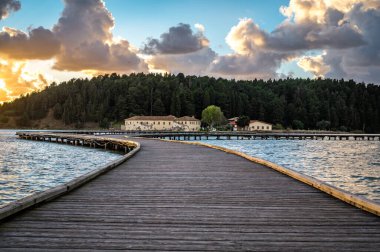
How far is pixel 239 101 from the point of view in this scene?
151000mm

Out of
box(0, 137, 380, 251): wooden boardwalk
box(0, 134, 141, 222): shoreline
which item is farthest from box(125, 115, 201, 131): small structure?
→ box(0, 137, 380, 251): wooden boardwalk

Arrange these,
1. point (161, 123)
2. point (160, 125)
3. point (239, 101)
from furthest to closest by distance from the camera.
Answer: point (239, 101) < point (161, 123) < point (160, 125)

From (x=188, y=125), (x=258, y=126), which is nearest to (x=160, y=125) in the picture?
(x=188, y=125)

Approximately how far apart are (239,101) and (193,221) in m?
147

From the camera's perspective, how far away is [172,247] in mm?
4527

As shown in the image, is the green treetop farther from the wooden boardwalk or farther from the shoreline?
the wooden boardwalk

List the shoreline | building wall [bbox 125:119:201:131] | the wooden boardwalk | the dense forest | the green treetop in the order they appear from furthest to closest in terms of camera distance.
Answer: the dense forest → building wall [bbox 125:119:201:131] → the green treetop → the shoreline → the wooden boardwalk

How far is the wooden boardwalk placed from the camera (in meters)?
4.68

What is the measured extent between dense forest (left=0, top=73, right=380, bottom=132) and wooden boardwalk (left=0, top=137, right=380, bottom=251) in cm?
13450

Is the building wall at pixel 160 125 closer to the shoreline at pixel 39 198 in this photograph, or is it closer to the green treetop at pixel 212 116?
the green treetop at pixel 212 116

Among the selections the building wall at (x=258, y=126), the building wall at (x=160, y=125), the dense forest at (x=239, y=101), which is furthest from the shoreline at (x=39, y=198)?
the dense forest at (x=239, y=101)

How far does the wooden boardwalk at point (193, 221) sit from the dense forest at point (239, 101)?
135 m

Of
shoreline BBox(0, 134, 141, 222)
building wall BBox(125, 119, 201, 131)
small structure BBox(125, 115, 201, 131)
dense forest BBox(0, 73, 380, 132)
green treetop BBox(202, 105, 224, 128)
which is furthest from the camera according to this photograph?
dense forest BBox(0, 73, 380, 132)

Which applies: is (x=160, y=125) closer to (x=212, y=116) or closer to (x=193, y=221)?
(x=212, y=116)
